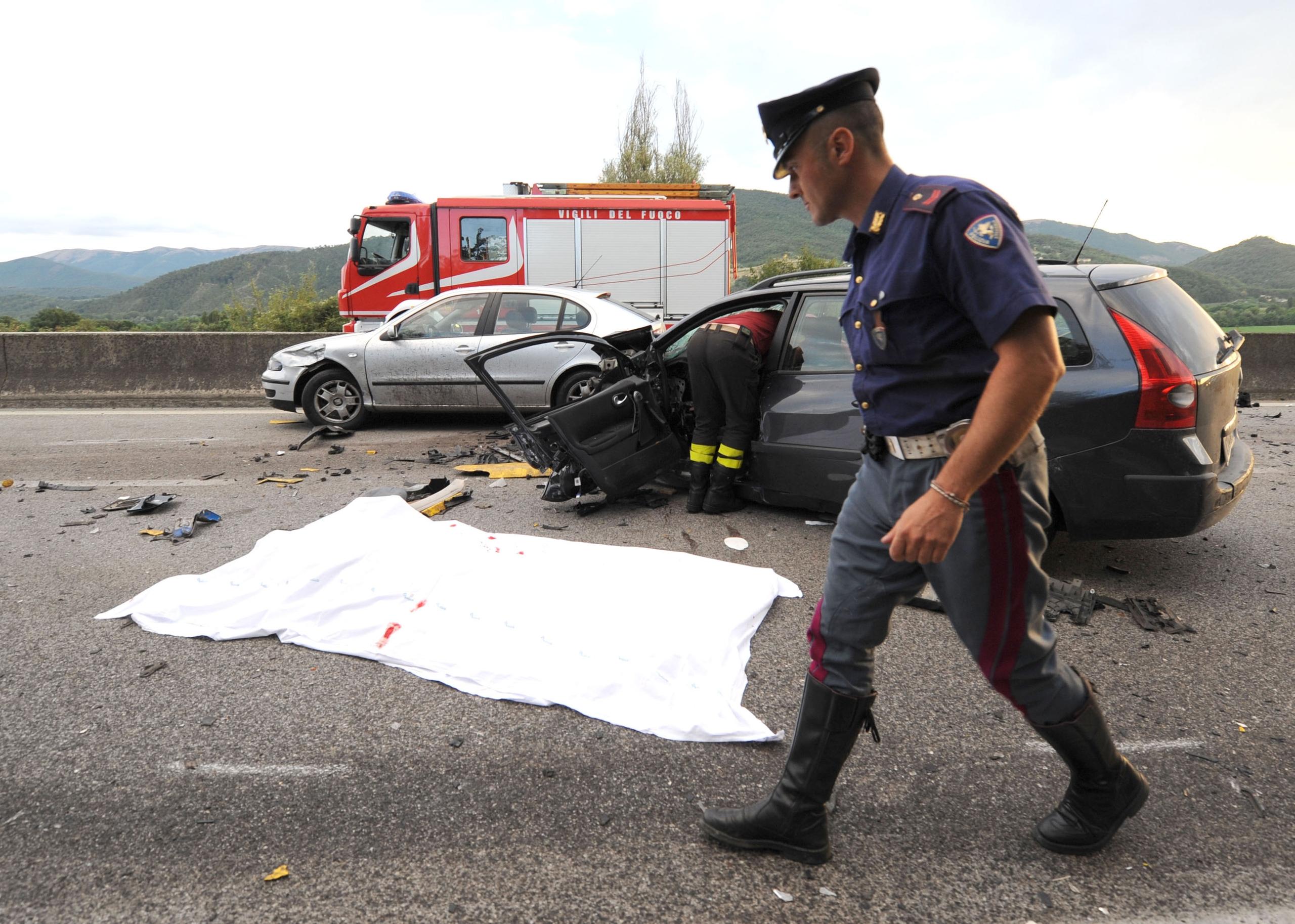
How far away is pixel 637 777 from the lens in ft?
8.34

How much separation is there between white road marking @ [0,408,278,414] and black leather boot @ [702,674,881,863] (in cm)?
965

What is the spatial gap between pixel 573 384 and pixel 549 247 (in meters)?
6.24

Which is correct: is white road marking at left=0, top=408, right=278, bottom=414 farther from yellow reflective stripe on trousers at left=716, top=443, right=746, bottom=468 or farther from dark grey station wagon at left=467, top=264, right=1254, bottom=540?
dark grey station wagon at left=467, top=264, right=1254, bottom=540

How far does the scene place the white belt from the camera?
1812 mm

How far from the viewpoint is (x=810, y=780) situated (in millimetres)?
2131

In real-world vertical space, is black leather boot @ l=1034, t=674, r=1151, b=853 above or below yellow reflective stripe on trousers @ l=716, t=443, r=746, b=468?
below

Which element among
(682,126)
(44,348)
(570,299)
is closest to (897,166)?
(570,299)

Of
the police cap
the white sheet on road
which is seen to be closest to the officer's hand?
the police cap

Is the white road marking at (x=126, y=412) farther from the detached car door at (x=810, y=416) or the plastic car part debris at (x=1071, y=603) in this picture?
the plastic car part debris at (x=1071, y=603)

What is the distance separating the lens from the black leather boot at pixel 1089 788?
2037 mm

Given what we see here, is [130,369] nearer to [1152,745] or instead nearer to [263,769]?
[263,769]

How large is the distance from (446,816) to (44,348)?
519 inches

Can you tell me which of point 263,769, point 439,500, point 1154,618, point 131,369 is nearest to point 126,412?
point 131,369

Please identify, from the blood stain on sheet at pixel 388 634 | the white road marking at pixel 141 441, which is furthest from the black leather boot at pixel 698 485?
the white road marking at pixel 141 441
